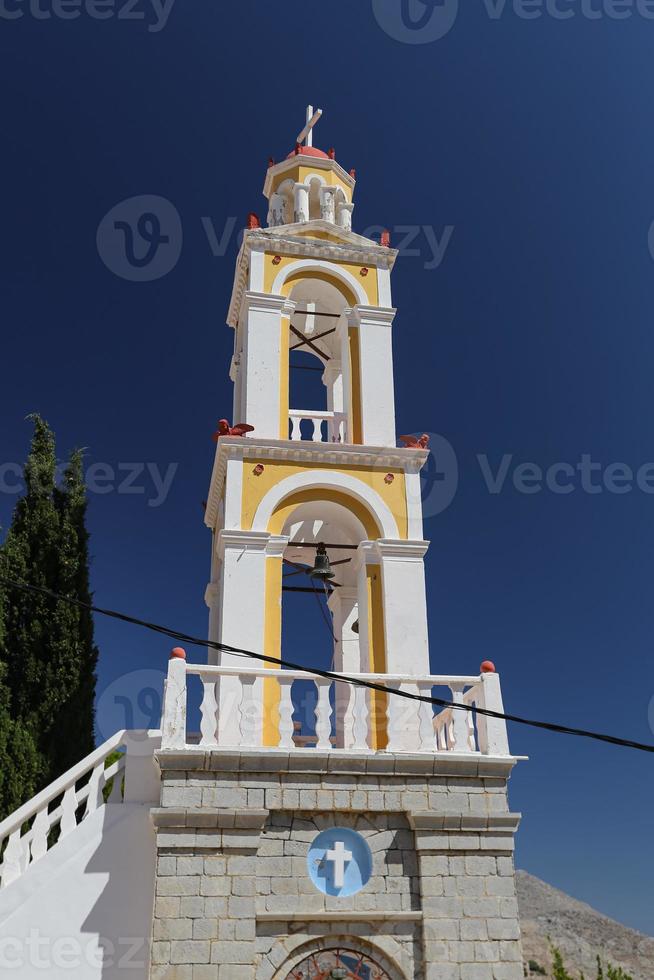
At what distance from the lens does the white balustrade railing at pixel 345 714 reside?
9.50m

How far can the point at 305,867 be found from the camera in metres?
9.13

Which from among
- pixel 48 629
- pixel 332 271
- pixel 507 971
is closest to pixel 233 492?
pixel 48 629

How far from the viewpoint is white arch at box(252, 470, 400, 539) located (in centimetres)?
1274

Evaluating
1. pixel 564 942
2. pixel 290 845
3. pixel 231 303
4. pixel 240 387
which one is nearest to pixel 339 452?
pixel 240 387

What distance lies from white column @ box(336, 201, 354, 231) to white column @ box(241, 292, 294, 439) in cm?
285

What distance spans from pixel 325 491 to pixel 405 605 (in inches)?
83.8

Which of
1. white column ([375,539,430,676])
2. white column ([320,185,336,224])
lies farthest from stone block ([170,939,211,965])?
white column ([320,185,336,224])

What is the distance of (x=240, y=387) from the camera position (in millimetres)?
15648

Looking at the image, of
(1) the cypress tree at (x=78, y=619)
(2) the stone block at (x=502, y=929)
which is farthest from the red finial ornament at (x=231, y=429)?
(2) the stone block at (x=502, y=929)

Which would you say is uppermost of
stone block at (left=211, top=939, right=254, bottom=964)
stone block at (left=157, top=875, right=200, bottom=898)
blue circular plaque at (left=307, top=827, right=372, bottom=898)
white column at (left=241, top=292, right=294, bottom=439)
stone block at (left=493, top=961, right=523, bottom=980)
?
white column at (left=241, top=292, right=294, bottom=439)

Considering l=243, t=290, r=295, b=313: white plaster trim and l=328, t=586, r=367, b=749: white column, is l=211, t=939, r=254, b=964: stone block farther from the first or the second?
l=243, t=290, r=295, b=313: white plaster trim

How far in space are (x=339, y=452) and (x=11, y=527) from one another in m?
6.12

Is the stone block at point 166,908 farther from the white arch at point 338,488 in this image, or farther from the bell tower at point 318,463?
the white arch at point 338,488

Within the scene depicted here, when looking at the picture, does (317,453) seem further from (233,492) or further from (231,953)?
(231,953)
